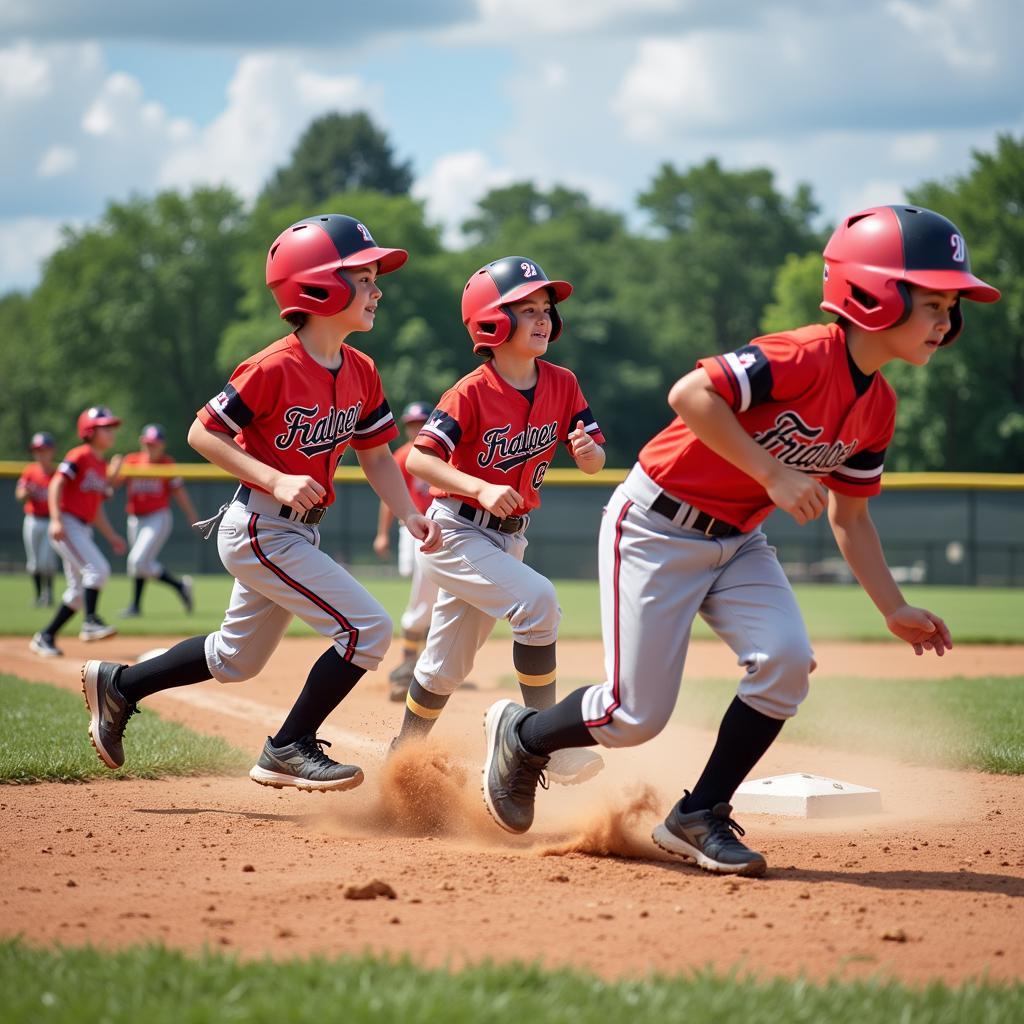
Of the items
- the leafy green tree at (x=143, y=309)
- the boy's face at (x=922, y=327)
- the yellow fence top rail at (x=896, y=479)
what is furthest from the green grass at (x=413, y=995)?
the leafy green tree at (x=143, y=309)

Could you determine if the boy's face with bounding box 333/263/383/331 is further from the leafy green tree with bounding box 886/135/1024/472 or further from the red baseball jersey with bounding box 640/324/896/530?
the leafy green tree with bounding box 886/135/1024/472

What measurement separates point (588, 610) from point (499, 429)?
44.7 feet

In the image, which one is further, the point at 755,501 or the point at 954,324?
the point at 755,501

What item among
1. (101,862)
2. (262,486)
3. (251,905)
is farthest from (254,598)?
(251,905)

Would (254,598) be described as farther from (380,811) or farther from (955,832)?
(955,832)

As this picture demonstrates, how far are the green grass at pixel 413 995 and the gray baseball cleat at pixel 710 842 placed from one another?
1095 mm

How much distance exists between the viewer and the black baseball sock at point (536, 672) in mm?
5320

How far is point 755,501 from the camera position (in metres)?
4.16

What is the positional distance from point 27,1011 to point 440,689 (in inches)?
108

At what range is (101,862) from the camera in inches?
167

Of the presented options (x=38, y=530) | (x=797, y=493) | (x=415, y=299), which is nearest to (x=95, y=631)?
(x=38, y=530)

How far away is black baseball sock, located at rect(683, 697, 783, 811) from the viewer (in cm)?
416

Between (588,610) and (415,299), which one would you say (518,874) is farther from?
→ (415,299)

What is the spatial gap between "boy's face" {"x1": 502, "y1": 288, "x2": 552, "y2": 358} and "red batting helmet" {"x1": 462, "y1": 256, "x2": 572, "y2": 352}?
2 centimetres
